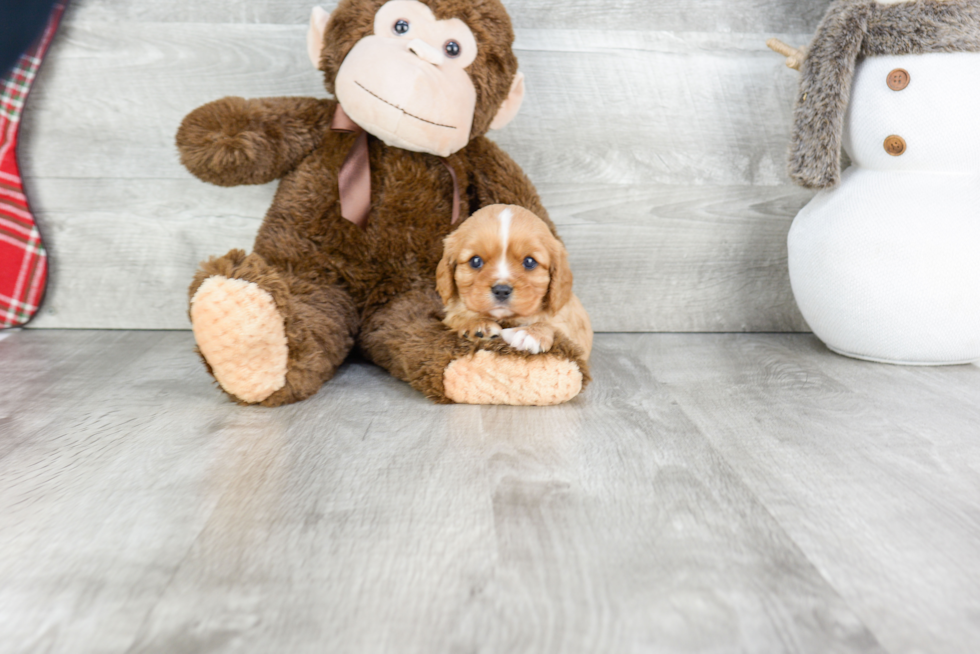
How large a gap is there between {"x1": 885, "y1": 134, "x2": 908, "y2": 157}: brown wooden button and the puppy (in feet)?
1.87

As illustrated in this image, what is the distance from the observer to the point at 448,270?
105 centimetres

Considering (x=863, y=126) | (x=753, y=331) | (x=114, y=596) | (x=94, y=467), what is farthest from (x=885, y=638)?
(x=753, y=331)

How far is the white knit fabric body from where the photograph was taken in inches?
46.3

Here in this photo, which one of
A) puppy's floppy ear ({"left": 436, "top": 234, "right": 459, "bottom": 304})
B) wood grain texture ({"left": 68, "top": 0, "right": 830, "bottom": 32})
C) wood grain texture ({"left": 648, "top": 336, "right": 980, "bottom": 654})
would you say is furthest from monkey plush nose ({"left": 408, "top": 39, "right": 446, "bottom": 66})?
wood grain texture ({"left": 648, "top": 336, "right": 980, "bottom": 654})

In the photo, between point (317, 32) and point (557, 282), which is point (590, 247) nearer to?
point (557, 282)

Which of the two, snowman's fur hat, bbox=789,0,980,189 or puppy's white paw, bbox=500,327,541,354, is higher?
snowman's fur hat, bbox=789,0,980,189

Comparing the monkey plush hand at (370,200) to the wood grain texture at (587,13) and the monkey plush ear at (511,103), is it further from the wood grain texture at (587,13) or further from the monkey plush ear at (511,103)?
the wood grain texture at (587,13)

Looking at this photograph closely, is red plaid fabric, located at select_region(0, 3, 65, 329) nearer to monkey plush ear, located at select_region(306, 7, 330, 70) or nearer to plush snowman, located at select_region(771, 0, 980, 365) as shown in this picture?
monkey plush ear, located at select_region(306, 7, 330, 70)

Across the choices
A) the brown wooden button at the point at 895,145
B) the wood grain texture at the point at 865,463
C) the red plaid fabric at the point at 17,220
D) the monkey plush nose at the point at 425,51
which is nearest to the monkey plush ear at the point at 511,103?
the monkey plush nose at the point at 425,51

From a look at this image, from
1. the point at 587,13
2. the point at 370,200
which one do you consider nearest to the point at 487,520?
the point at 370,200

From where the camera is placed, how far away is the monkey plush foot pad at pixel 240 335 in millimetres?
944

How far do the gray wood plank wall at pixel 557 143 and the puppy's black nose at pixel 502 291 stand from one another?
48 cm

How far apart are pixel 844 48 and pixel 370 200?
76 cm

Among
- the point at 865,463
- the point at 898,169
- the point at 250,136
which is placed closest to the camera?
the point at 865,463
